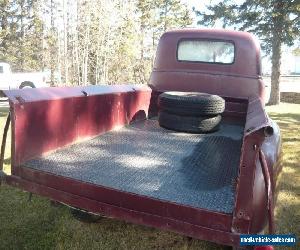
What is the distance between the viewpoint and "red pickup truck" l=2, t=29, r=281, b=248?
1.91 m

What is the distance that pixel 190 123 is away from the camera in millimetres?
3764

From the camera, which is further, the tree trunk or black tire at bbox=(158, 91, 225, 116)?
the tree trunk

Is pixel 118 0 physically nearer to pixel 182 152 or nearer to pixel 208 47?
pixel 208 47

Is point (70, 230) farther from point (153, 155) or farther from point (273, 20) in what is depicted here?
point (273, 20)

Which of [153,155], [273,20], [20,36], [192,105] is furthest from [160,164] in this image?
[20,36]

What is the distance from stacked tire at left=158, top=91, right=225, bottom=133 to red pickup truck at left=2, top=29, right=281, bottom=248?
0.10 metres

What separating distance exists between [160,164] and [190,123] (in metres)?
1.10

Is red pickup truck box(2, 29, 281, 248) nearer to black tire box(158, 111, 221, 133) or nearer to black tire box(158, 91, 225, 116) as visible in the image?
black tire box(158, 111, 221, 133)

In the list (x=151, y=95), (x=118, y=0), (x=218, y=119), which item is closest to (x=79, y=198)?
(x=218, y=119)

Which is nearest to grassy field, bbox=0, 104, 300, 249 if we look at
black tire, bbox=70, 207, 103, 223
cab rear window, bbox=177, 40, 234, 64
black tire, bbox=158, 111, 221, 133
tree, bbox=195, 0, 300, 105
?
black tire, bbox=70, 207, 103, 223

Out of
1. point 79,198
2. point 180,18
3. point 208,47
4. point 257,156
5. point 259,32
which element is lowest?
point 79,198

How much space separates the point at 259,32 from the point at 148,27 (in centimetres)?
A: 1059

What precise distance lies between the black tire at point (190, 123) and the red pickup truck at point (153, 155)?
0.07m

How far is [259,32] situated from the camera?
723 inches
